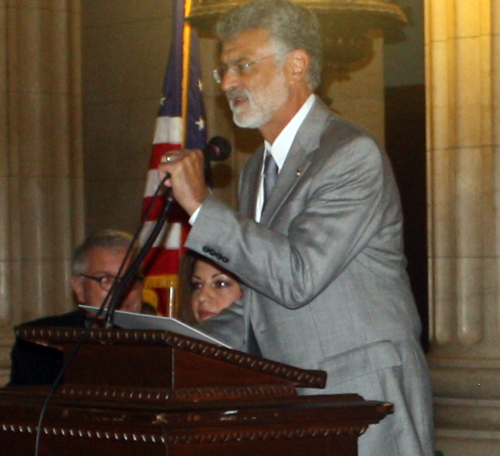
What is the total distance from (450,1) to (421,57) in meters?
3.02

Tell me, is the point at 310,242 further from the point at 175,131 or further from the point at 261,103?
the point at 175,131

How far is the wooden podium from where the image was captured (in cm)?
208

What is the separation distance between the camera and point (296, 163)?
113 inches

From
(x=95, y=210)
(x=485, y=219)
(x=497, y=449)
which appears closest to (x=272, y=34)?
(x=485, y=219)

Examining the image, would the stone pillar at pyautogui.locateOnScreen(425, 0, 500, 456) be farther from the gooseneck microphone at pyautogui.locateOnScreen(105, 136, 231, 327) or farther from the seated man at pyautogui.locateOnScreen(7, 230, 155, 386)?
the gooseneck microphone at pyautogui.locateOnScreen(105, 136, 231, 327)

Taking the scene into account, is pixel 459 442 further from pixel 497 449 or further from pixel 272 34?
pixel 272 34

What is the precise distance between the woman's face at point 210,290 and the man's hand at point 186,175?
6.27ft

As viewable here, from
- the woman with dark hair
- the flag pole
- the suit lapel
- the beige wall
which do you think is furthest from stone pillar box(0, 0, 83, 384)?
the suit lapel

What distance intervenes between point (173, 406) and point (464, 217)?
312 cm

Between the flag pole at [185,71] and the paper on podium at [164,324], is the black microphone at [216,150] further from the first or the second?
the flag pole at [185,71]

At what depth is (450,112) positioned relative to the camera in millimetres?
5059

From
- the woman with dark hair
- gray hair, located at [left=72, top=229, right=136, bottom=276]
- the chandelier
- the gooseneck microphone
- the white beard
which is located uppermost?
the chandelier

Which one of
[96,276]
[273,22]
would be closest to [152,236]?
[273,22]

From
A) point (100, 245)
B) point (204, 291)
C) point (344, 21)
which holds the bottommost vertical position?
point (204, 291)
